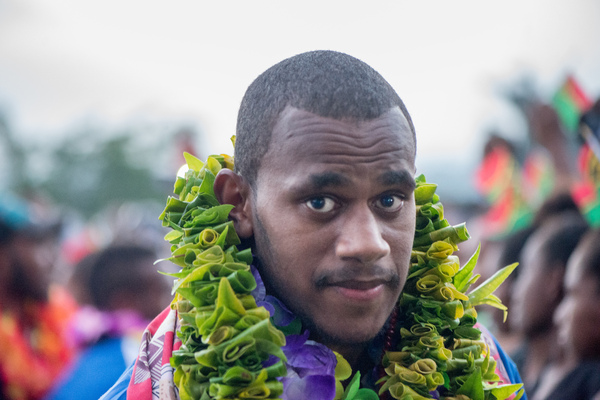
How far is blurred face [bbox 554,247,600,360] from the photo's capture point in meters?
3.50

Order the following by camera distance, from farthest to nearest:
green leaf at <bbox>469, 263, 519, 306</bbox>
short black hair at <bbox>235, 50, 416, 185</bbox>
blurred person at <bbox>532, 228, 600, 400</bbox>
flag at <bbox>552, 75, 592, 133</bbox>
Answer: flag at <bbox>552, 75, 592, 133</bbox> → blurred person at <bbox>532, 228, 600, 400</bbox> → green leaf at <bbox>469, 263, 519, 306</bbox> → short black hair at <bbox>235, 50, 416, 185</bbox>

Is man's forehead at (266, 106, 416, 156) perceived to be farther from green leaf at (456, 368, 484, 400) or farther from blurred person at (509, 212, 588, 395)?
blurred person at (509, 212, 588, 395)

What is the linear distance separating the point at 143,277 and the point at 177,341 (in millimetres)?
2919

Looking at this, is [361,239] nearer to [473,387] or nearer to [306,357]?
[306,357]

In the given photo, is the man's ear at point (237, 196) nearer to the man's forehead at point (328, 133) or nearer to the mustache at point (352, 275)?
the man's forehead at point (328, 133)

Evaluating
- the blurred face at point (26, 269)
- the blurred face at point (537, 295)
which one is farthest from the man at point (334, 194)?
the blurred face at point (26, 269)

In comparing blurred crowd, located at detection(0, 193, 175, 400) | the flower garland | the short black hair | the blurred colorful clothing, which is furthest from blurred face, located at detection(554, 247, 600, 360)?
the blurred colorful clothing

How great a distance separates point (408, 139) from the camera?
2260 millimetres

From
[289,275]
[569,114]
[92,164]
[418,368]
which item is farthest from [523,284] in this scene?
[92,164]

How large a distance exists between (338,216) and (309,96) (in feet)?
1.33

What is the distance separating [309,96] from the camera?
2.17m

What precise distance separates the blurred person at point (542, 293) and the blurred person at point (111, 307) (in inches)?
103

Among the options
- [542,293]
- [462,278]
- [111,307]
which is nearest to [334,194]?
[462,278]

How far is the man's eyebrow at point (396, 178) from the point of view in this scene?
2.14m
